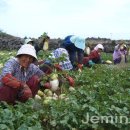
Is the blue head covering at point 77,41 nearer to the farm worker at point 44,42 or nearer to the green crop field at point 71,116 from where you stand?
the farm worker at point 44,42

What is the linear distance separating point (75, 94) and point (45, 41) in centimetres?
398

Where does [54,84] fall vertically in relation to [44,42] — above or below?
below

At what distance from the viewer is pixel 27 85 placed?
645cm

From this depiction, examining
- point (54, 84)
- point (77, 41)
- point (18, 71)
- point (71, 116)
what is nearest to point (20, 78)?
point (18, 71)

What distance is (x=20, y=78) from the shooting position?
651cm

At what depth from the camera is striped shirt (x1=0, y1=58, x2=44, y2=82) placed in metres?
6.24

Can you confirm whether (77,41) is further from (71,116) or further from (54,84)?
(71,116)

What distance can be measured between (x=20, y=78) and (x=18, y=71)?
13 cm

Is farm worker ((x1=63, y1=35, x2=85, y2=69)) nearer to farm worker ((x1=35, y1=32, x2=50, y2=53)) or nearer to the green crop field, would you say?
farm worker ((x1=35, y1=32, x2=50, y2=53))

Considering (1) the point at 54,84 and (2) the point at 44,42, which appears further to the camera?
(2) the point at 44,42

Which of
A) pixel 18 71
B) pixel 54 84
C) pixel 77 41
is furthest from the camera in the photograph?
pixel 77 41

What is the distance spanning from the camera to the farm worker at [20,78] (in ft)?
19.9

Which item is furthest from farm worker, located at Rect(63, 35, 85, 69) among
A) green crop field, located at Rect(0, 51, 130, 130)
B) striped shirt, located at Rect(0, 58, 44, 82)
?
green crop field, located at Rect(0, 51, 130, 130)

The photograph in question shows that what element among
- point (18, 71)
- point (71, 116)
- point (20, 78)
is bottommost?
point (71, 116)
